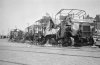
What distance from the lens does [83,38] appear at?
15.9 meters

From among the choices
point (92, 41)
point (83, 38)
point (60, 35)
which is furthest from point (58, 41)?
point (92, 41)

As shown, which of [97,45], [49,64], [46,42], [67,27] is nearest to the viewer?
[49,64]

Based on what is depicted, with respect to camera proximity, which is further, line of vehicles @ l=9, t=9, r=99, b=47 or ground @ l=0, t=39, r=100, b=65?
Answer: line of vehicles @ l=9, t=9, r=99, b=47

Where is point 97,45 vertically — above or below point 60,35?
below

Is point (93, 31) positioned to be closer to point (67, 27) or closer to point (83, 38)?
point (83, 38)

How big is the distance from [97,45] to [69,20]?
4.64 metres

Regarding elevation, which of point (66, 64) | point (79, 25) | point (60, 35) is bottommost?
point (66, 64)

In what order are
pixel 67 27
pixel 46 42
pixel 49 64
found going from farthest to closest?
pixel 46 42, pixel 67 27, pixel 49 64

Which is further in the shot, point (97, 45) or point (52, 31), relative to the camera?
point (52, 31)

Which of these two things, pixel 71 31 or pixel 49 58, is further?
pixel 71 31

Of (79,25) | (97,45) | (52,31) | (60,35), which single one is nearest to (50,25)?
(52,31)

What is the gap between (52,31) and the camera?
16.7m

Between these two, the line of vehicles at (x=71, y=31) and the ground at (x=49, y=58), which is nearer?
the ground at (x=49, y=58)

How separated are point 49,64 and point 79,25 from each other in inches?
466
